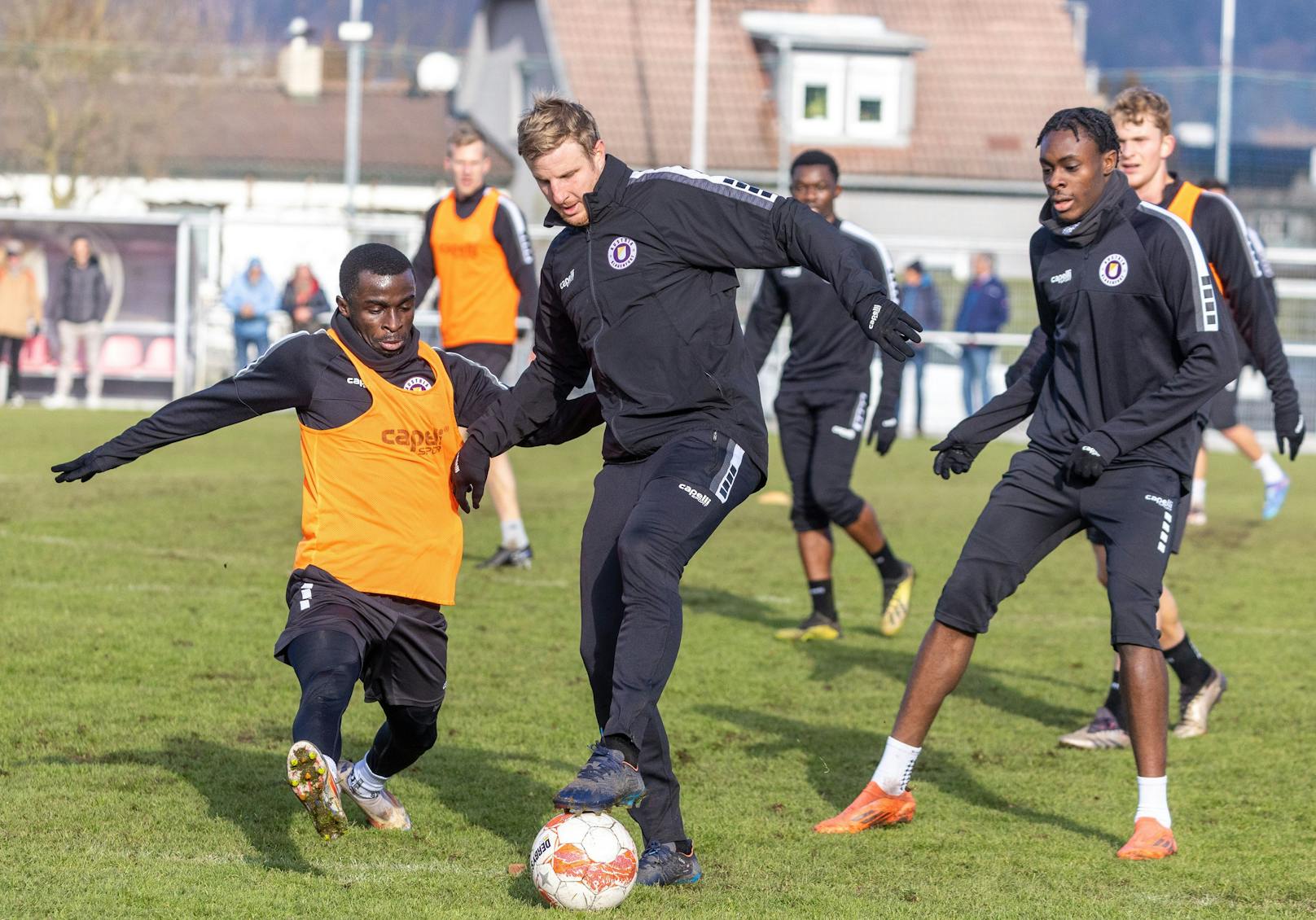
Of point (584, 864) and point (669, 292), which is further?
point (669, 292)

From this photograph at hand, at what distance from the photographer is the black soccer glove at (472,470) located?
507cm

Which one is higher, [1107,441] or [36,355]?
[1107,441]

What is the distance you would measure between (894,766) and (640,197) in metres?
1.99

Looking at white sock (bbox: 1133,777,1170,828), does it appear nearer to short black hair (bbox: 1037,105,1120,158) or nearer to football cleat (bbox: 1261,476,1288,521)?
short black hair (bbox: 1037,105,1120,158)

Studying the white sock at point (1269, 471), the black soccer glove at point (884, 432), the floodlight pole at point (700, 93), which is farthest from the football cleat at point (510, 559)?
the floodlight pole at point (700, 93)

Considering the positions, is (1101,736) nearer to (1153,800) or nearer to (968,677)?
(968,677)

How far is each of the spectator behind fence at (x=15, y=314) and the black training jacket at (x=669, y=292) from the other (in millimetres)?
17698

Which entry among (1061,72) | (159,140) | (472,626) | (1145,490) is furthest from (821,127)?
(1145,490)

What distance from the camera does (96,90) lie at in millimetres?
33625

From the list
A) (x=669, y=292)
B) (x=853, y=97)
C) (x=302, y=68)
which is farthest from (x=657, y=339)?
(x=302, y=68)

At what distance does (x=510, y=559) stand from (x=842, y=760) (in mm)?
4592

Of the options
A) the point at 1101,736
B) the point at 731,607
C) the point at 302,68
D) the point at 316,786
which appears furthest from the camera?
the point at 302,68

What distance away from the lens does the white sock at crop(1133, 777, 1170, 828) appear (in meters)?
5.37

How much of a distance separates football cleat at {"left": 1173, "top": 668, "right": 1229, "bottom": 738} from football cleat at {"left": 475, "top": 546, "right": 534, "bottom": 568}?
4.69 m
